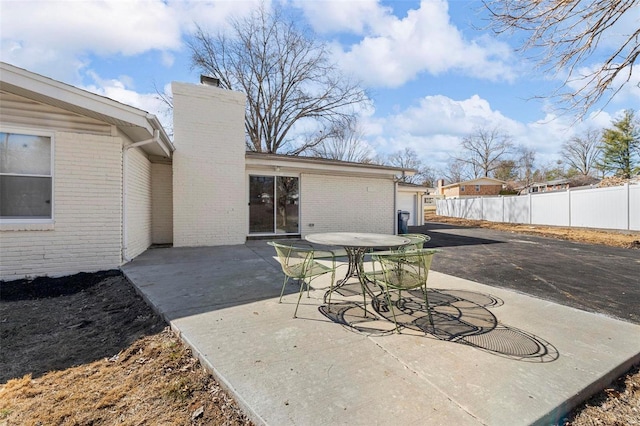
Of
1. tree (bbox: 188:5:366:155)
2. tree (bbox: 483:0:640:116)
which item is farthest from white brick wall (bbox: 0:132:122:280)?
tree (bbox: 188:5:366:155)

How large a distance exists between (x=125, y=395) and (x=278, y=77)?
73.4 ft

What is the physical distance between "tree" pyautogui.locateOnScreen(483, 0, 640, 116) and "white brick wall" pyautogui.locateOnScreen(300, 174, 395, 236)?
6.73 meters

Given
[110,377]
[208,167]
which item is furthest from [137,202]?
[110,377]

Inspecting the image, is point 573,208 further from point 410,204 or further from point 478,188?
point 478,188

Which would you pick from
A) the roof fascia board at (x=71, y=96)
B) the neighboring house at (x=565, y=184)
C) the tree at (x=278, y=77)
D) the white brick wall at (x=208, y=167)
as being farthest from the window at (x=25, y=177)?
the neighboring house at (x=565, y=184)

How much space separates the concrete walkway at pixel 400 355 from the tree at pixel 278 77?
19261mm

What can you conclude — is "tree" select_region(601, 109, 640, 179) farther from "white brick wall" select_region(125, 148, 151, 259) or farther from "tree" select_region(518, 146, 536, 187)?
"white brick wall" select_region(125, 148, 151, 259)

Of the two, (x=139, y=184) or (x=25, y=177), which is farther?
(x=139, y=184)

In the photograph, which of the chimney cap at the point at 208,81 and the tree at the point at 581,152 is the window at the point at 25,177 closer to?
the chimney cap at the point at 208,81

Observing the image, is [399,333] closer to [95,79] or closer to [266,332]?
[266,332]

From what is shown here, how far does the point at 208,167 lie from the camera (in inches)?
342

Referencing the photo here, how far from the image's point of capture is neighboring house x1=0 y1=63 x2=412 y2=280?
509cm

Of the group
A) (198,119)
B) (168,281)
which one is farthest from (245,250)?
(198,119)

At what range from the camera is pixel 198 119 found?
339 inches
